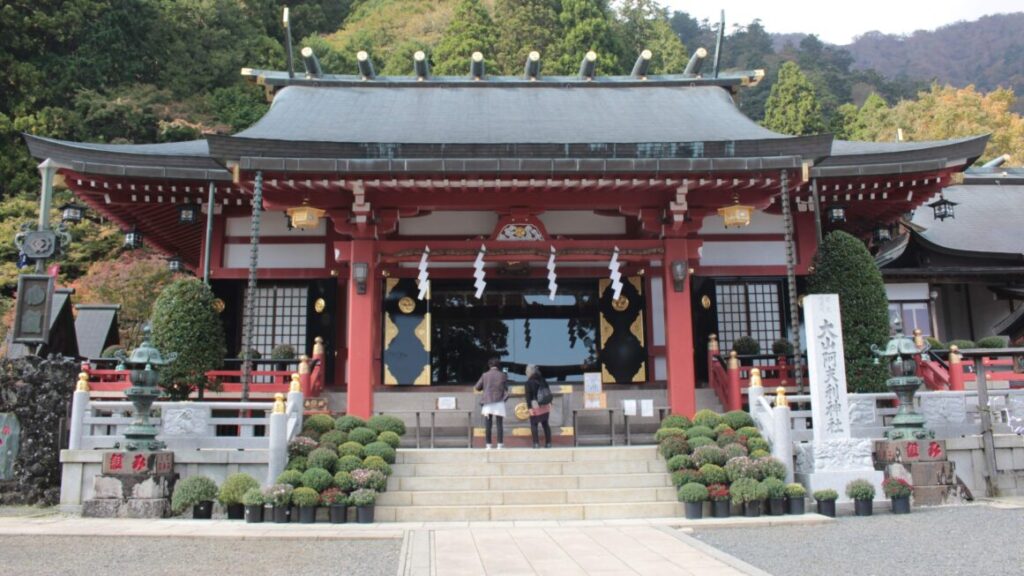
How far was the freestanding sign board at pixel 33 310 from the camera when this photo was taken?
1259cm

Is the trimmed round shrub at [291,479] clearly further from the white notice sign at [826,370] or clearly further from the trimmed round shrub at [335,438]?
the white notice sign at [826,370]

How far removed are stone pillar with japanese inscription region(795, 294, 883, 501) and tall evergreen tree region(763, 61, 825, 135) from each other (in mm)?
31548

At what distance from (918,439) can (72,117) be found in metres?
31.7

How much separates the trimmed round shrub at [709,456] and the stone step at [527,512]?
686 mm

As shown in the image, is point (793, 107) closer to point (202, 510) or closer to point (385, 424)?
point (385, 424)

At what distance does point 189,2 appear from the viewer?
39.1m

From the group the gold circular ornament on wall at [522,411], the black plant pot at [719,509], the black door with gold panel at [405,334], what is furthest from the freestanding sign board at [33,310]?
the black plant pot at [719,509]

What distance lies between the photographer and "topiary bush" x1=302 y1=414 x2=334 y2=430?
37.3 ft

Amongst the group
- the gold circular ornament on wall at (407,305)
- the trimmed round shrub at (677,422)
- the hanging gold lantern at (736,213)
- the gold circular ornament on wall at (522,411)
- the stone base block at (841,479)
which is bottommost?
the stone base block at (841,479)

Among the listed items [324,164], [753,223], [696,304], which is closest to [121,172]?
[324,164]

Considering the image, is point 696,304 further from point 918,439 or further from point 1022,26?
point 1022,26

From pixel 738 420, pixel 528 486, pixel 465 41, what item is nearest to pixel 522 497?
pixel 528 486

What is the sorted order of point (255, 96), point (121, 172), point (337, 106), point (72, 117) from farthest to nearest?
point (255, 96) → point (72, 117) → point (337, 106) → point (121, 172)

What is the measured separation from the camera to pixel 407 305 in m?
15.8
